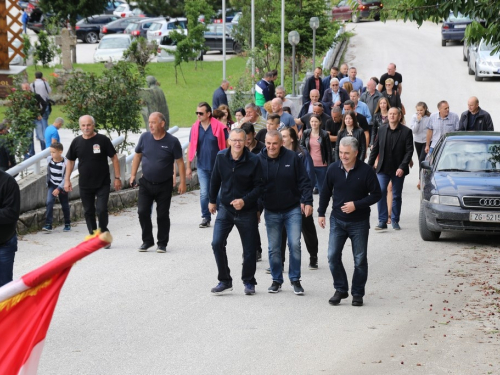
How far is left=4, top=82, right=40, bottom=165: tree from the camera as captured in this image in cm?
1559

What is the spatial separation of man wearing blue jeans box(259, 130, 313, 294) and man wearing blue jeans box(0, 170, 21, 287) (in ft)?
10.9

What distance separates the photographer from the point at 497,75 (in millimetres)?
35312

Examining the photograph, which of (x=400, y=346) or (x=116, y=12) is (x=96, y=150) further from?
(x=116, y=12)

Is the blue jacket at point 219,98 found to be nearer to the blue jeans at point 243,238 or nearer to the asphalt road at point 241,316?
the asphalt road at point 241,316

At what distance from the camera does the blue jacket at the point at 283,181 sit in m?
10.5

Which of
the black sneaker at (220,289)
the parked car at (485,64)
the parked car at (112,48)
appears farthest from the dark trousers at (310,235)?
the parked car at (112,48)

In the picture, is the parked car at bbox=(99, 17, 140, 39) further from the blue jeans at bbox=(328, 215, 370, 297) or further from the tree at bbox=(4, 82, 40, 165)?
the blue jeans at bbox=(328, 215, 370, 297)

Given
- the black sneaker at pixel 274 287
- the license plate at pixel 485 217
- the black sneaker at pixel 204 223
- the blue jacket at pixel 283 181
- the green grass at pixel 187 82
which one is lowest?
the green grass at pixel 187 82

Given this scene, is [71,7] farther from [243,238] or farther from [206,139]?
[243,238]

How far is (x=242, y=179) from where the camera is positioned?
10.4 m

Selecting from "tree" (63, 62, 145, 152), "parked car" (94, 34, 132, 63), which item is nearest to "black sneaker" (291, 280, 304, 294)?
"tree" (63, 62, 145, 152)

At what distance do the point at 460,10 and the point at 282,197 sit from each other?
2.97 meters

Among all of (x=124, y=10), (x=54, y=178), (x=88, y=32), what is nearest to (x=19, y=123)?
(x=54, y=178)

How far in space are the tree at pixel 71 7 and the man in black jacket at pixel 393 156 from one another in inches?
1315
